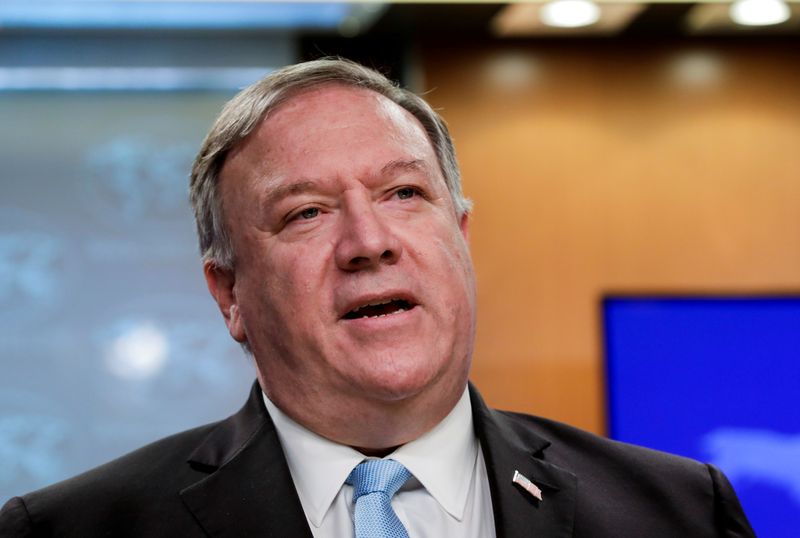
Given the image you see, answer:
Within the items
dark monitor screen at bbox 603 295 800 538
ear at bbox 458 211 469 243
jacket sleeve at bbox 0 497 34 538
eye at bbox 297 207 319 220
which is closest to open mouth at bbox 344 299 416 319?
eye at bbox 297 207 319 220

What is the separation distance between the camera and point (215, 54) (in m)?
5.28

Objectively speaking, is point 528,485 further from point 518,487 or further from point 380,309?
point 380,309

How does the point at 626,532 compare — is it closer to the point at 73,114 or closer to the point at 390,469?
the point at 390,469

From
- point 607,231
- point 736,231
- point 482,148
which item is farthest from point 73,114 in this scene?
point 736,231

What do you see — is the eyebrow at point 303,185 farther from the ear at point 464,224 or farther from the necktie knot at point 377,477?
the necktie knot at point 377,477

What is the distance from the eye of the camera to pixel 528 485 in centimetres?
162

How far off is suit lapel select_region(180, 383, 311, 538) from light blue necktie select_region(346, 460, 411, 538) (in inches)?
3.1

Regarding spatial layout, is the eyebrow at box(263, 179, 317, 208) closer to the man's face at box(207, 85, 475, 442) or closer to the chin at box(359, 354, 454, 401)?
the man's face at box(207, 85, 475, 442)

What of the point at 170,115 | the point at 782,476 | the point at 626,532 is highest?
the point at 170,115

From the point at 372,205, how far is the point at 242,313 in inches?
10.7

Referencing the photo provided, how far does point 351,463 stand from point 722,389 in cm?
359

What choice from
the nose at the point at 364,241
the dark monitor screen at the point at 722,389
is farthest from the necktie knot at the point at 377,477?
the dark monitor screen at the point at 722,389

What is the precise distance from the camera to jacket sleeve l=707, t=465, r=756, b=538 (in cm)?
164

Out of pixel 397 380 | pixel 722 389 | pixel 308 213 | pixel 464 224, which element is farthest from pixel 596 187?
pixel 397 380
